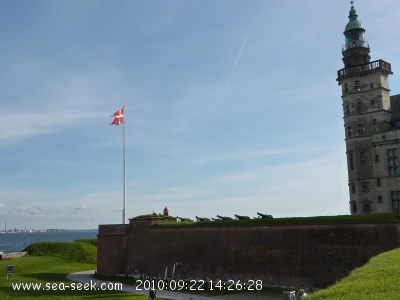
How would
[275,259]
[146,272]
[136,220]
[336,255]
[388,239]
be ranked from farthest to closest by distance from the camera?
[136,220], [146,272], [275,259], [336,255], [388,239]

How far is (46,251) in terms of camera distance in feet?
187

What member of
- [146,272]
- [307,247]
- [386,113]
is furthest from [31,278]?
[386,113]

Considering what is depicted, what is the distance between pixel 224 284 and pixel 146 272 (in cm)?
923

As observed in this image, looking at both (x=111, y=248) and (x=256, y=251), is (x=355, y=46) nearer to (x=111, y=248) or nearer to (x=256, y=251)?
(x=256, y=251)

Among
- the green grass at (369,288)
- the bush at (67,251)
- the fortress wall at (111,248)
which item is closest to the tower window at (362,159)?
the fortress wall at (111,248)

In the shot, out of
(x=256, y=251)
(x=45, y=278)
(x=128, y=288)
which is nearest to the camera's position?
(x=256, y=251)

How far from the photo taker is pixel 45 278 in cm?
3731

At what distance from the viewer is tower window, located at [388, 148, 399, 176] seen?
123ft

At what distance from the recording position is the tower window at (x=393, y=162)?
37531mm

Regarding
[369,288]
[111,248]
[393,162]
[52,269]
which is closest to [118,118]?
[111,248]

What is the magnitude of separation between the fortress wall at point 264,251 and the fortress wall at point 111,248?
1018 mm

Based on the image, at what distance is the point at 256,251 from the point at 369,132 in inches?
Result: 642

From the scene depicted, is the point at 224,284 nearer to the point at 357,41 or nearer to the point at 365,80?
the point at 365,80

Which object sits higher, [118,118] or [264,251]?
[118,118]
